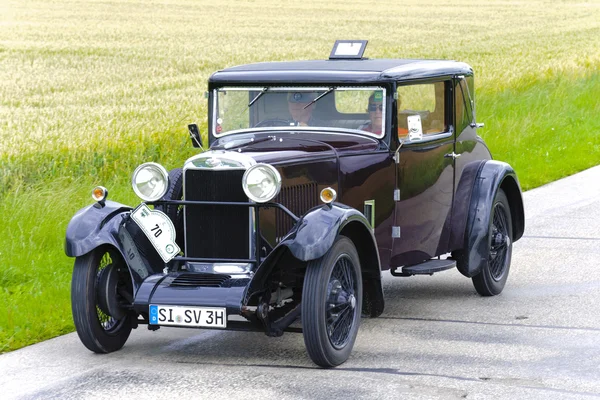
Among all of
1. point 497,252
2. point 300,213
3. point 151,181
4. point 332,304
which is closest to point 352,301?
point 332,304

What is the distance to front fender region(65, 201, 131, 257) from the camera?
638 centimetres

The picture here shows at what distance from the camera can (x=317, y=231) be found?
6043mm

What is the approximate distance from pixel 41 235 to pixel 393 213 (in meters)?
3.55

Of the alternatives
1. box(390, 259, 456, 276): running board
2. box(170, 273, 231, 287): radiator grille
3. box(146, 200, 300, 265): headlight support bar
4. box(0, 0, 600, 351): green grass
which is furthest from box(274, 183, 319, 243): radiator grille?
box(0, 0, 600, 351): green grass

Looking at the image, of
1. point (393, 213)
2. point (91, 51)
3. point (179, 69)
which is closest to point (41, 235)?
point (393, 213)

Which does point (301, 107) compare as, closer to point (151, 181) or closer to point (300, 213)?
point (300, 213)

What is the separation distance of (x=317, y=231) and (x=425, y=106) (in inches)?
84.1

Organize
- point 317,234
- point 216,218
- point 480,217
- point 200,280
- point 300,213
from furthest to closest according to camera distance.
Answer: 1. point 480,217
2. point 300,213
3. point 216,218
4. point 200,280
5. point 317,234

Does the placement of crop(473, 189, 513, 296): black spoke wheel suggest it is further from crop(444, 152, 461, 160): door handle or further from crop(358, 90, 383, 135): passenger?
crop(358, 90, 383, 135): passenger

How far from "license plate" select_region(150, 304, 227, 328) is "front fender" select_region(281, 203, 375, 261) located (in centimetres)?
56

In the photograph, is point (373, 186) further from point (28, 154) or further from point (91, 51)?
point (91, 51)

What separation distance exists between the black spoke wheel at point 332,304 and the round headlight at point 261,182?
1.56ft

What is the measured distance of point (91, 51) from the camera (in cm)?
2923

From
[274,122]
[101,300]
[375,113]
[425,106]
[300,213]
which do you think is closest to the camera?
[101,300]
